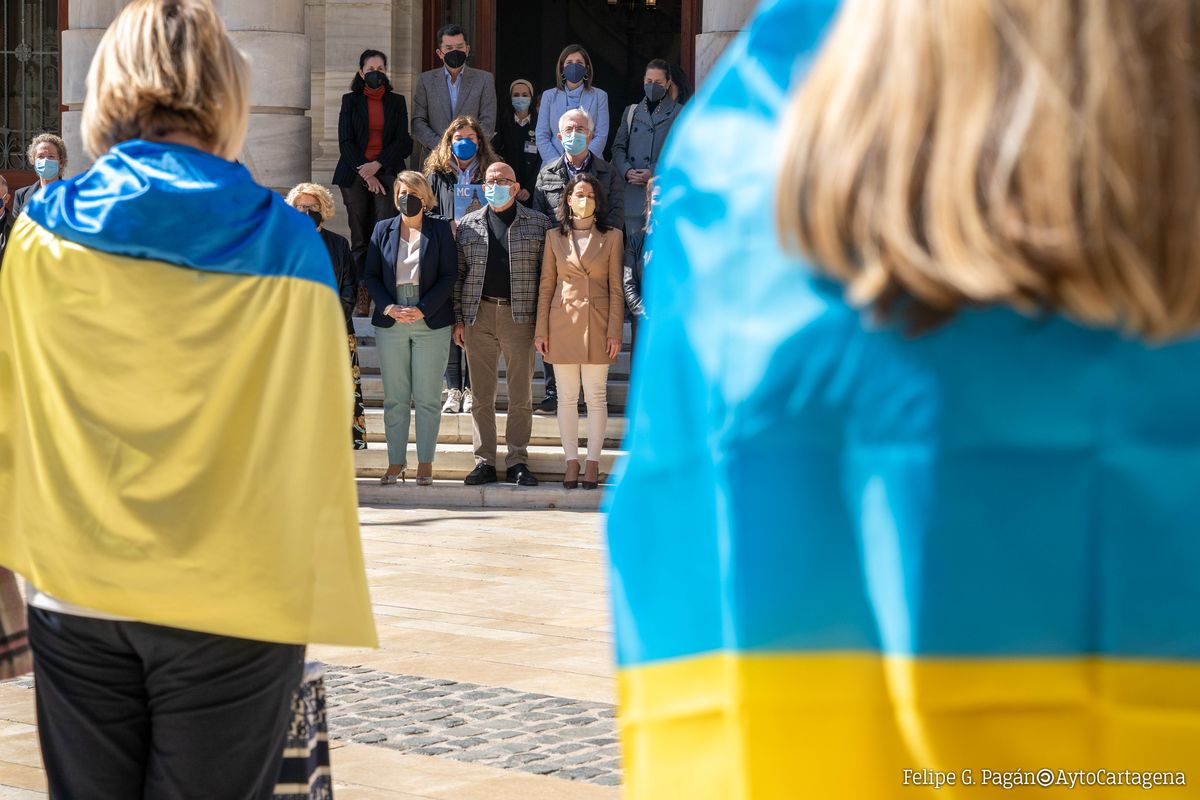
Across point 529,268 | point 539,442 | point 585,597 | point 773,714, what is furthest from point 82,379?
point 539,442

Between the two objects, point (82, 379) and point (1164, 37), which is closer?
point (1164, 37)

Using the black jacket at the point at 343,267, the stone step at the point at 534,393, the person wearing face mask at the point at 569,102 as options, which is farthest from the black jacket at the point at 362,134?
the black jacket at the point at 343,267

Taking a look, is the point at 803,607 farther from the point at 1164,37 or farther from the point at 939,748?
the point at 1164,37

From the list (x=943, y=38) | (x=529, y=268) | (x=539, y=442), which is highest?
(x=943, y=38)

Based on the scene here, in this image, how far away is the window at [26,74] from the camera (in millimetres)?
18172

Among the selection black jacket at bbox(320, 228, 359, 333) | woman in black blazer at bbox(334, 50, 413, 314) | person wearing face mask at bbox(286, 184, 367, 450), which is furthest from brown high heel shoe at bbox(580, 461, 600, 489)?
woman in black blazer at bbox(334, 50, 413, 314)

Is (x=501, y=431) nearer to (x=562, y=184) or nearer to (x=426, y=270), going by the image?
(x=426, y=270)

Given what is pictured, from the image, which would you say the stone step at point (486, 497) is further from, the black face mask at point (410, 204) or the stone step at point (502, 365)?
the stone step at point (502, 365)

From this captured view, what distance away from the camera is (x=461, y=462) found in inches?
496

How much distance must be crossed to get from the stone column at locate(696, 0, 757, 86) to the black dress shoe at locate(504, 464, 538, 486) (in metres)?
4.27

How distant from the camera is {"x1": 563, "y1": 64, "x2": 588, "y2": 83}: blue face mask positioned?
1384cm

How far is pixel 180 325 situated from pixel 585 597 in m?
5.63

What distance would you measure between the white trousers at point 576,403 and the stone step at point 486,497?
30cm

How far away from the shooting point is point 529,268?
12.0 meters
